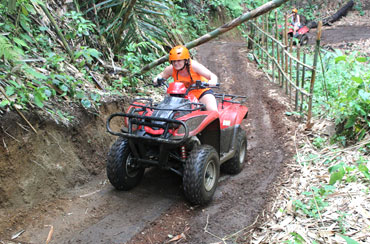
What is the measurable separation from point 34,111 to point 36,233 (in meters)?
1.47

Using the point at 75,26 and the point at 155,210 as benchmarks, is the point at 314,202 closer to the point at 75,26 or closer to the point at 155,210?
the point at 155,210

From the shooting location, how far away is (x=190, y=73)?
16.3 ft

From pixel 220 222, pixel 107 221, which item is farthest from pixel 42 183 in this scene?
pixel 220 222

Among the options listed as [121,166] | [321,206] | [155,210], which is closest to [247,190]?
[321,206]

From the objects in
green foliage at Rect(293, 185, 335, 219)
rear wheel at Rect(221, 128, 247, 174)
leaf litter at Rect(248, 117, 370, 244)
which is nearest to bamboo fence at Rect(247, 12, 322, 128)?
rear wheel at Rect(221, 128, 247, 174)

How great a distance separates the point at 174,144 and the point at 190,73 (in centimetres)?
154

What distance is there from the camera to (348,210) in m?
3.45

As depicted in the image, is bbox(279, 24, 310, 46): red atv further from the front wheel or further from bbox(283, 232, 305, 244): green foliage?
bbox(283, 232, 305, 244): green foliage

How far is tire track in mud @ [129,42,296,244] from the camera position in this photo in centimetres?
372

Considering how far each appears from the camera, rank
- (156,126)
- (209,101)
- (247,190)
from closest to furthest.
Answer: (156,126)
(247,190)
(209,101)

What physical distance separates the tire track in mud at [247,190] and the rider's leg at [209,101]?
3.71 feet

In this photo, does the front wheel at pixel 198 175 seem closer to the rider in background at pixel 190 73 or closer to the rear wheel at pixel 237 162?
the rider in background at pixel 190 73

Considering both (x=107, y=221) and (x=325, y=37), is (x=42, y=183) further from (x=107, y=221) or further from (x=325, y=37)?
(x=325, y=37)

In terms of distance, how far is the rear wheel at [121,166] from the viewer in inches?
167
